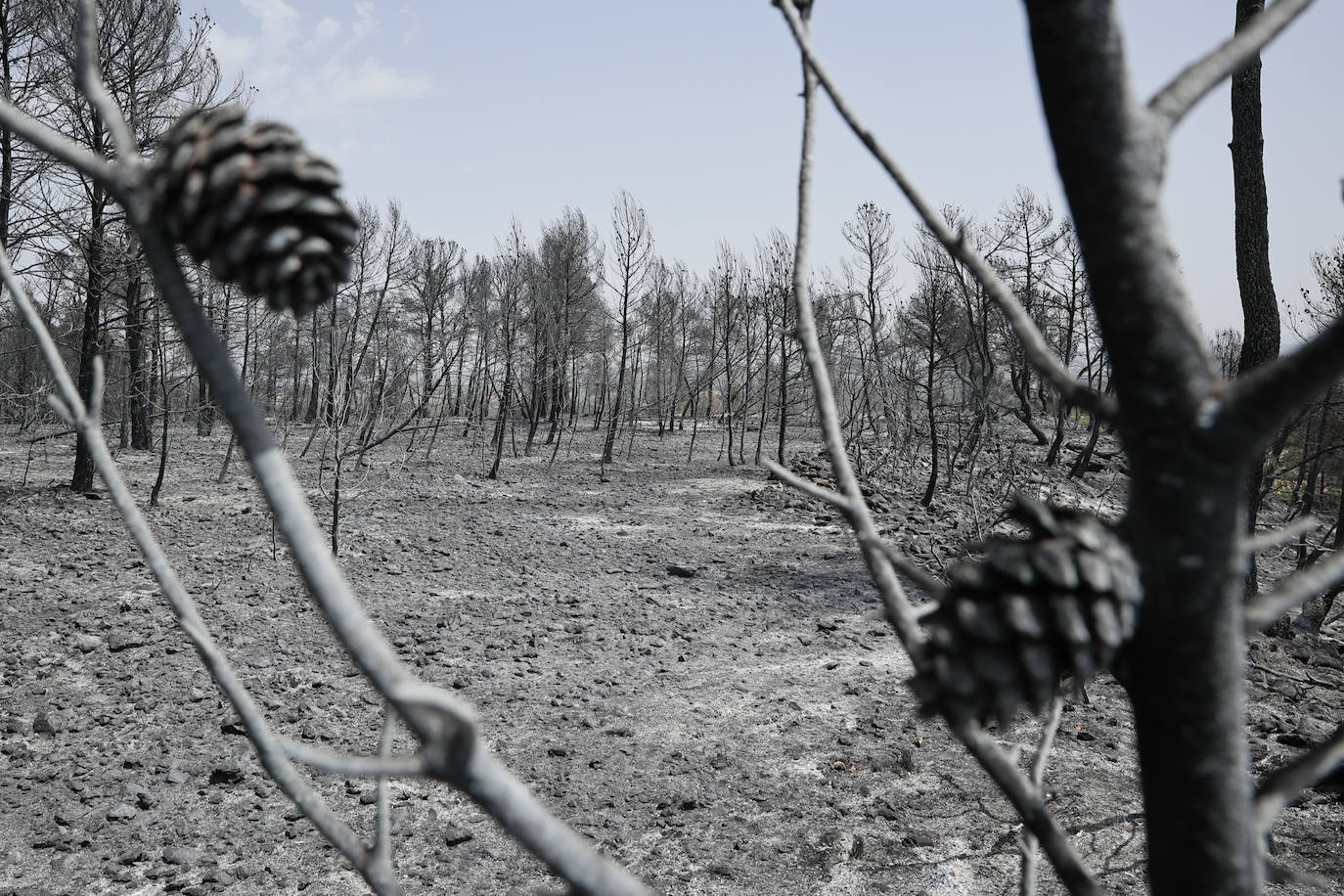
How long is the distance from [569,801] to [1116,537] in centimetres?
398

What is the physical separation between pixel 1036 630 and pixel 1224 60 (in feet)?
1.29

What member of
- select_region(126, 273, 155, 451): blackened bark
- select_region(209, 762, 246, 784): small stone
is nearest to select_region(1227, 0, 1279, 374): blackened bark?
select_region(209, 762, 246, 784): small stone

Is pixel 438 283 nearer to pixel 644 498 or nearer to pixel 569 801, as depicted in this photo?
pixel 644 498

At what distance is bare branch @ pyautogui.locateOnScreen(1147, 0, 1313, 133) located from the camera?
1.60 feet

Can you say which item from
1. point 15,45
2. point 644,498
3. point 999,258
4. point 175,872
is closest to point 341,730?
point 175,872

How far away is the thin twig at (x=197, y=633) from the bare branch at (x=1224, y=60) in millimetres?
696

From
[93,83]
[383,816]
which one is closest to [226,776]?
[383,816]

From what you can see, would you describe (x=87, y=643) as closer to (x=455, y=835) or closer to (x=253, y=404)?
(x=455, y=835)

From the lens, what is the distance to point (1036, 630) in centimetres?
43

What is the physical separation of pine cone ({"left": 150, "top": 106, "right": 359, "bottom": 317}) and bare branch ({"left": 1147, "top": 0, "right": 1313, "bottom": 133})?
49cm

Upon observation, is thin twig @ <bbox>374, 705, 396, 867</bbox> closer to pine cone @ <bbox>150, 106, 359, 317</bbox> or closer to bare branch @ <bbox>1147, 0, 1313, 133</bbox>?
pine cone @ <bbox>150, 106, 359, 317</bbox>

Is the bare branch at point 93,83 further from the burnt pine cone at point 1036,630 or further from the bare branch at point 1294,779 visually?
the bare branch at point 1294,779

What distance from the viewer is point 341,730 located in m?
4.62

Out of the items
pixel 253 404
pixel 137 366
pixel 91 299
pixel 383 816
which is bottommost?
pixel 383 816
